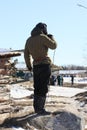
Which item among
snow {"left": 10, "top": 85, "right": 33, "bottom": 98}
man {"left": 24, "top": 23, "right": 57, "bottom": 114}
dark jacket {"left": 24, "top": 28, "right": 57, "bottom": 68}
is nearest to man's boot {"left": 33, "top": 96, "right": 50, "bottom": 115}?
man {"left": 24, "top": 23, "right": 57, "bottom": 114}

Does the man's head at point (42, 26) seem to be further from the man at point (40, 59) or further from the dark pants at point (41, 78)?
the dark pants at point (41, 78)

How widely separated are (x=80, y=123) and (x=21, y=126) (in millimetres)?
1006

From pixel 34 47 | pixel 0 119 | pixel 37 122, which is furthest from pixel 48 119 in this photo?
pixel 34 47

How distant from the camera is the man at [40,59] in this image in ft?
29.5

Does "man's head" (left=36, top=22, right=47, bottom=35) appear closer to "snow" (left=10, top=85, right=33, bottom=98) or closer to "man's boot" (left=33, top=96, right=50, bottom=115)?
"man's boot" (left=33, top=96, right=50, bottom=115)

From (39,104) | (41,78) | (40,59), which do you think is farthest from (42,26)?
(39,104)

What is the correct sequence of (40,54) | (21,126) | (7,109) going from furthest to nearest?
(7,109)
(40,54)
(21,126)

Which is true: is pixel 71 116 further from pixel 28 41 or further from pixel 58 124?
pixel 28 41

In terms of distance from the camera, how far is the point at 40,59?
9062 mm

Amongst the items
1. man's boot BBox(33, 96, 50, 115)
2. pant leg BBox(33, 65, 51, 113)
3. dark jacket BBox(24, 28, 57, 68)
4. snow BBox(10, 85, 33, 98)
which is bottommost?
snow BBox(10, 85, 33, 98)

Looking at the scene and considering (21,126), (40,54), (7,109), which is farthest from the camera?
(7,109)

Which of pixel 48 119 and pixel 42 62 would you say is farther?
pixel 42 62

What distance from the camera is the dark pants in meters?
9.08

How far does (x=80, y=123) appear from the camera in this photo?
830 cm
